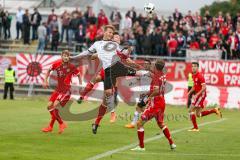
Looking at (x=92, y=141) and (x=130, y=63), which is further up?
(x=130, y=63)

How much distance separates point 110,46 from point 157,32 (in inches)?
754

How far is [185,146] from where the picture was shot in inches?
659

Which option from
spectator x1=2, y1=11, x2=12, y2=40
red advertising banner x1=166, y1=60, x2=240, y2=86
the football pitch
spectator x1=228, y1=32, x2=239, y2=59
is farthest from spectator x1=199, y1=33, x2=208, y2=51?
the football pitch

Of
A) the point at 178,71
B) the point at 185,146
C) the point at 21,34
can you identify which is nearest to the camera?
the point at 185,146

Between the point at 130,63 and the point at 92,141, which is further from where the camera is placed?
the point at 130,63

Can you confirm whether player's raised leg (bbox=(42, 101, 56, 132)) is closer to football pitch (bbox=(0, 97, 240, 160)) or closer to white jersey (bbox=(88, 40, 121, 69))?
football pitch (bbox=(0, 97, 240, 160))

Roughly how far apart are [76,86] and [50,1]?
663 inches

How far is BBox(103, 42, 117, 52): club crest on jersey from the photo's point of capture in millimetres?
18786

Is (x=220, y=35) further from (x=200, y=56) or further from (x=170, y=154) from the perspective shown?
(x=170, y=154)

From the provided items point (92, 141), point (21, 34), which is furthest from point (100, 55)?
point (21, 34)

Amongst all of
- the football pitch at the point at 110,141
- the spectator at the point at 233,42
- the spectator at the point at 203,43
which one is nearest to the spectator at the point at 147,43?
the spectator at the point at 203,43

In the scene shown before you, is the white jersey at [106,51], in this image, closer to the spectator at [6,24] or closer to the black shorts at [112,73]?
the black shorts at [112,73]

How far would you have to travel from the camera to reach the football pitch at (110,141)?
48.3ft

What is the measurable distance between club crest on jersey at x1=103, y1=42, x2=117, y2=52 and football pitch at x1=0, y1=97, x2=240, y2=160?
219cm
